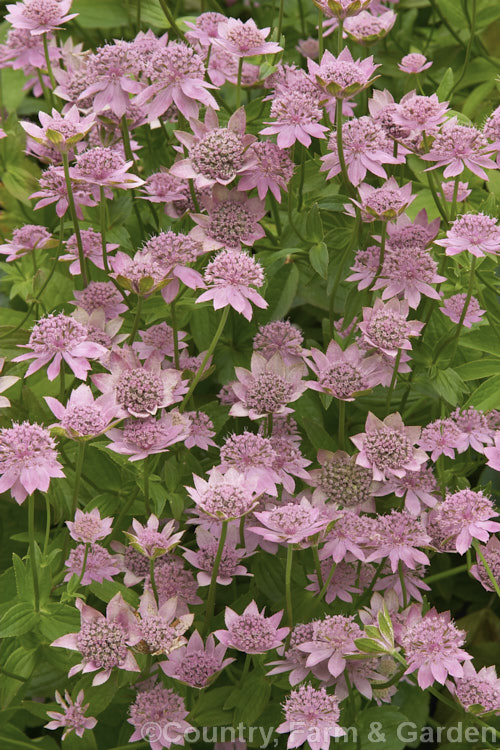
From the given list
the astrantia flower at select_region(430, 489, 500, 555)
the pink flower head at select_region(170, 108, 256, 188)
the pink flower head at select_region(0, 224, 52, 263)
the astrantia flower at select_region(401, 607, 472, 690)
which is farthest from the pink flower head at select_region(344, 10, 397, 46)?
the astrantia flower at select_region(401, 607, 472, 690)

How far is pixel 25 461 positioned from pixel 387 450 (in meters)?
0.36

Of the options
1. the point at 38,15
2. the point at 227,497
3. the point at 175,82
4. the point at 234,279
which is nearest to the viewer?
the point at 227,497

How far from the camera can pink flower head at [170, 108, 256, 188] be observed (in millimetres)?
985

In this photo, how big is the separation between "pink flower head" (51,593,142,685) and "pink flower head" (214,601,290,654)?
0.09m

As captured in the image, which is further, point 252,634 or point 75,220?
point 75,220

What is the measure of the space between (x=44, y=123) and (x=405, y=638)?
2.28 ft

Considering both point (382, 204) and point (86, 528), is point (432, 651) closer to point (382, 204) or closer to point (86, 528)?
point (86, 528)

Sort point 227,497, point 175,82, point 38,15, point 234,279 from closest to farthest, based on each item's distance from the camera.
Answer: point 227,497
point 234,279
point 175,82
point 38,15

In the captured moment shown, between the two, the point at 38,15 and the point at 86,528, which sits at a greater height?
the point at 38,15

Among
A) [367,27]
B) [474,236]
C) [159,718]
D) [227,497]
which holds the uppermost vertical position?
[367,27]

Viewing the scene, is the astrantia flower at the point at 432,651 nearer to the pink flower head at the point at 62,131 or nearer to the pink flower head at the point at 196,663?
the pink flower head at the point at 196,663

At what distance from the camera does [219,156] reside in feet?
3.24

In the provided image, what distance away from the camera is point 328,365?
980 mm

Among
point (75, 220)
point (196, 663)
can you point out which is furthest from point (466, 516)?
point (75, 220)
